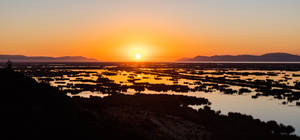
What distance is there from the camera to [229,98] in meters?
41.3

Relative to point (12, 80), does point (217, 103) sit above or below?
below

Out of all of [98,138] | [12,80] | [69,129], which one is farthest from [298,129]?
[12,80]

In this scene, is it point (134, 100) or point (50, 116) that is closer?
point (50, 116)

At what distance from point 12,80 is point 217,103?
2611 centimetres

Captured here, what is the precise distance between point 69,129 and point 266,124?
17190 millimetres

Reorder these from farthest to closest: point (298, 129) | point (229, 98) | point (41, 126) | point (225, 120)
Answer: point (229, 98) < point (225, 120) < point (298, 129) < point (41, 126)

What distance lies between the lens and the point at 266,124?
2369cm

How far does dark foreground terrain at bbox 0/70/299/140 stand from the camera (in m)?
14.6

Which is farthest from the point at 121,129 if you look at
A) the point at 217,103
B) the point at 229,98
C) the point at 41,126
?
the point at 229,98

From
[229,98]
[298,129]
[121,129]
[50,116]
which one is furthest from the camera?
[229,98]

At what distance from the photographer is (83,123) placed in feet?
54.7

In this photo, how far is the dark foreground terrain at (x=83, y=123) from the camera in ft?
48.1

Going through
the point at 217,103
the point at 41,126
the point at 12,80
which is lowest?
the point at 217,103

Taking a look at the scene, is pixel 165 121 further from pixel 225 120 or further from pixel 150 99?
pixel 150 99
